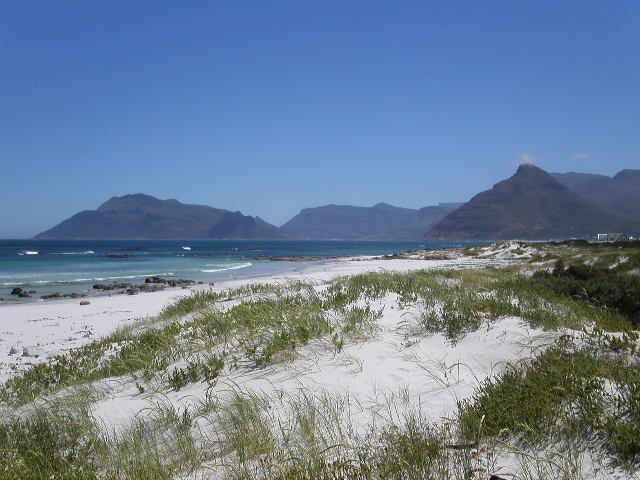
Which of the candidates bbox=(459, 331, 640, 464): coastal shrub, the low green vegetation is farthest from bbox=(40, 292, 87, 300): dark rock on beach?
bbox=(459, 331, 640, 464): coastal shrub

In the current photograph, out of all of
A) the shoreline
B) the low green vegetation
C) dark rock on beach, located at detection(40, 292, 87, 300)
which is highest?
the low green vegetation

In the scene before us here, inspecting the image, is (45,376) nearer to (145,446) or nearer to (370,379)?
(145,446)

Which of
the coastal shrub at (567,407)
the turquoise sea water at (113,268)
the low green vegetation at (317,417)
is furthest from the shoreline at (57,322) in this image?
the coastal shrub at (567,407)

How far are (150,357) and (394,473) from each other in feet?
16.8

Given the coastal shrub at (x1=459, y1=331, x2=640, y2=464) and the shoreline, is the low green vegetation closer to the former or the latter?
the coastal shrub at (x1=459, y1=331, x2=640, y2=464)

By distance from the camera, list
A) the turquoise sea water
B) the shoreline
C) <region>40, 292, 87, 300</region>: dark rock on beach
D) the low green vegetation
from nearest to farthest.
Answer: the low green vegetation < the shoreline < <region>40, 292, 87, 300</region>: dark rock on beach < the turquoise sea water

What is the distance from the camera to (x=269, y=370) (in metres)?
6.16

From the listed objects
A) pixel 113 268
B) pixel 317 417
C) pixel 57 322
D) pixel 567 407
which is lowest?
Answer: pixel 57 322

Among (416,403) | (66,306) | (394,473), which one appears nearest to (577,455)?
(394,473)

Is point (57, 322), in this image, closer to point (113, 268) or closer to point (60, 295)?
point (60, 295)

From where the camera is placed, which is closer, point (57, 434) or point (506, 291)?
point (57, 434)

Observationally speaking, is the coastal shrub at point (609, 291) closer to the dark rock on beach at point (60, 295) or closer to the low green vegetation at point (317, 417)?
the low green vegetation at point (317, 417)

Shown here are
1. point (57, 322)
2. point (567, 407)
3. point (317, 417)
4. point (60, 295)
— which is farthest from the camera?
point (60, 295)

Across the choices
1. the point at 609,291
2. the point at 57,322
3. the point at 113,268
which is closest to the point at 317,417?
the point at 609,291
